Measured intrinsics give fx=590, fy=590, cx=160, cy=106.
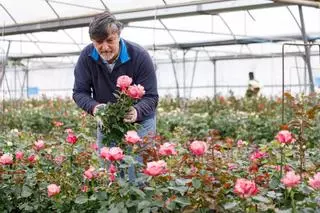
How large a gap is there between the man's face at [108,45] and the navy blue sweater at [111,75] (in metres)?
0.12

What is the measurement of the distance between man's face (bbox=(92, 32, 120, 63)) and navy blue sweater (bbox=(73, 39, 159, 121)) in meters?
0.12

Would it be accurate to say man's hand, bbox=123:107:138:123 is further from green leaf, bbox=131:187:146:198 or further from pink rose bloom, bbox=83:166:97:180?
green leaf, bbox=131:187:146:198

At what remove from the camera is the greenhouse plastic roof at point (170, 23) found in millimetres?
8297

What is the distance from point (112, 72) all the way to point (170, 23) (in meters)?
9.30

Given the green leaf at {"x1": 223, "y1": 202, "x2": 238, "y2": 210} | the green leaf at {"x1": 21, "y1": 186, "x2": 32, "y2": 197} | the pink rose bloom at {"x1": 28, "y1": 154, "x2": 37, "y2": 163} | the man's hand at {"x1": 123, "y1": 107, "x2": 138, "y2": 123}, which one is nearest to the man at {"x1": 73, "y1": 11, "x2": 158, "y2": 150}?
the man's hand at {"x1": 123, "y1": 107, "x2": 138, "y2": 123}

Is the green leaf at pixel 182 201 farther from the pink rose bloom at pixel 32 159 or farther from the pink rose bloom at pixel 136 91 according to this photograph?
the pink rose bloom at pixel 32 159

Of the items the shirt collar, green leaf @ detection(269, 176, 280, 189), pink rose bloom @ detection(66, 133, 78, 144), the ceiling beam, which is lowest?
green leaf @ detection(269, 176, 280, 189)

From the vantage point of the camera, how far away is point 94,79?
3148 mm

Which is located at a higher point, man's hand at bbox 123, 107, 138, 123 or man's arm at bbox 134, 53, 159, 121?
man's arm at bbox 134, 53, 159, 121

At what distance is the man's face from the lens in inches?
111

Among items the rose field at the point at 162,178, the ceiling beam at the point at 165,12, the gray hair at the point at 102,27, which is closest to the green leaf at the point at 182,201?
the rose field at the point at 162,178

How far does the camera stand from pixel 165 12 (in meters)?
8.40

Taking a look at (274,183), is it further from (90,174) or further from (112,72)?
(112,72)

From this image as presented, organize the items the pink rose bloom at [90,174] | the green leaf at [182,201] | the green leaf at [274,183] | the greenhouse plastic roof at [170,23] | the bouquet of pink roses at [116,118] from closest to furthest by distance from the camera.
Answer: the green leaf at [182,201] < the green leaf at [274,183] < the pink rose bloom at [90,174] < the bouquet of pink roses at [116,118] < the greenhouse plastic roof at [170,23]
